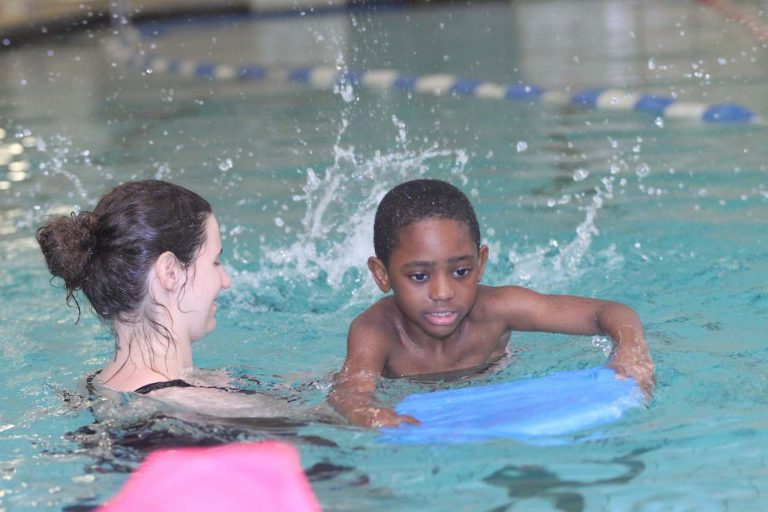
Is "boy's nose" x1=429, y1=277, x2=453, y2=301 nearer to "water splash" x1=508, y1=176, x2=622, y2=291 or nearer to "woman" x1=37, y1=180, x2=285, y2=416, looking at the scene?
"woman" x1=37, y1=180, x2=285, y2=416

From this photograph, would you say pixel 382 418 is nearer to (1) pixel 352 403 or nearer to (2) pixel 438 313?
(1) pixel 352 403

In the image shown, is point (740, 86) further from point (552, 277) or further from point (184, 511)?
point (184, 511)

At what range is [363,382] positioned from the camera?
3.13 m

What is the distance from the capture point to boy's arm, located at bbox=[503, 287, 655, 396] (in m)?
2.95

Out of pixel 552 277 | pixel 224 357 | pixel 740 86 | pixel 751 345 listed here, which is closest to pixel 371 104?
pixel 740 86

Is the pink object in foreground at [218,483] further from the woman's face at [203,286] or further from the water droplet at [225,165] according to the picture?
the water droplet at [225,165]

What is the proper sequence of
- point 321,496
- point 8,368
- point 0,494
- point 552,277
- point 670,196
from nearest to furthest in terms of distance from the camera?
point 321,496 < point 0,494 < point 8,368 < point 552,277 < point 670,196

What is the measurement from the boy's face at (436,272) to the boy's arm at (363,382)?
0.19m

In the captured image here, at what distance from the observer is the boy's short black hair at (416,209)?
10.1ft

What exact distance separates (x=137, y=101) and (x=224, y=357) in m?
6.19

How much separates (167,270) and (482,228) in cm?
270

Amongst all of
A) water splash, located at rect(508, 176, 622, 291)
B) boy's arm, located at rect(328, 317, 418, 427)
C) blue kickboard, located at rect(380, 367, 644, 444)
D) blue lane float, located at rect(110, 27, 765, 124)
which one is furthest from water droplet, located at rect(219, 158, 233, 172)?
blue kickboard, located at rect(380, 367, 644, 444)

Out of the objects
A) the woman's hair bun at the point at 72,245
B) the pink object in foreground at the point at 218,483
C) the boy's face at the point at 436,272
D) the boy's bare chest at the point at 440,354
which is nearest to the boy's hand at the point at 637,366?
the boy's face at the point at 436,272

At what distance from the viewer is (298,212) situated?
19.1 ft
